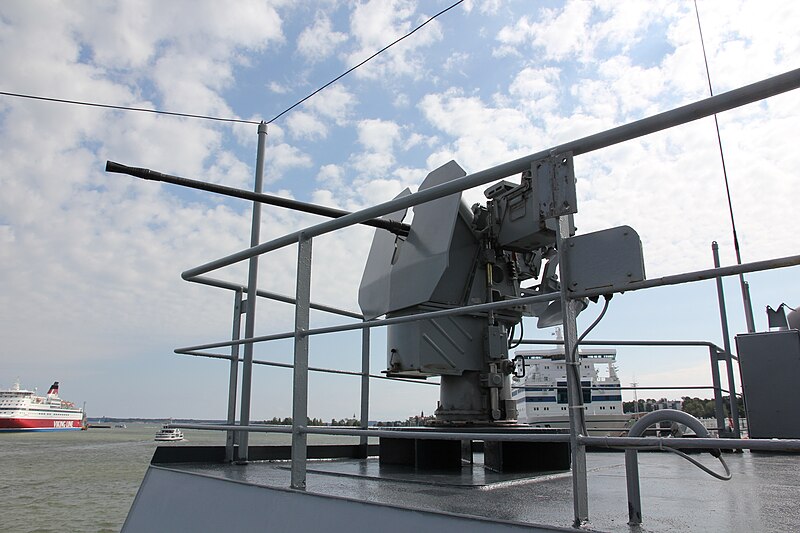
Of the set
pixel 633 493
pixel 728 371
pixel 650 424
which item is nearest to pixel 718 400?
pixel 728 371

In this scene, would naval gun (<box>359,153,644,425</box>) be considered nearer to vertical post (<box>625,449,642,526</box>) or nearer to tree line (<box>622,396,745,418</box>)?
tree line (<box>622,396,745,418</box>)

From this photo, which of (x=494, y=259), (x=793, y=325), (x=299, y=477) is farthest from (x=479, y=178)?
(x=793, y=325)

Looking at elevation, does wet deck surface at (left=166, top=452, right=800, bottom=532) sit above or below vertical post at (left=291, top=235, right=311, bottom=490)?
below

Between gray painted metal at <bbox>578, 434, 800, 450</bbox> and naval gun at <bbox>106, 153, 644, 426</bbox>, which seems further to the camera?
naval gun at <bbox>106, 153, 644, 426</bbox>

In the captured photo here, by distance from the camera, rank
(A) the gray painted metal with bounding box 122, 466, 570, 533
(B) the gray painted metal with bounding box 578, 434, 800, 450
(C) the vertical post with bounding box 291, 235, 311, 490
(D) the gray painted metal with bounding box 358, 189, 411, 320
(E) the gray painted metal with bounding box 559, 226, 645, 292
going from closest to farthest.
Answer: (B) the gray painted metal with bounding box 578, 434, 800, 450, (E) the gray painted metal with bounding box 559, 226, 645, 292, (A) the gray painted metal with bounding box 122, 466, 570, 533, (C) the vertical post with bounding box 291, 235, 311, 490, (D) the gray painted metal with bounding box 358, 189, 411, 320

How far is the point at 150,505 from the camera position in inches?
129

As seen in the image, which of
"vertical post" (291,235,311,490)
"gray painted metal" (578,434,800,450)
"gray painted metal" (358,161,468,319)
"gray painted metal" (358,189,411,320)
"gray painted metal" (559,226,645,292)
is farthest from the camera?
"gray painted metal" (358,189,411,320)

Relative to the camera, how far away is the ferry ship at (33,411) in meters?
65.8

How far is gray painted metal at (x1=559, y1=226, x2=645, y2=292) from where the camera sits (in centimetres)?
159

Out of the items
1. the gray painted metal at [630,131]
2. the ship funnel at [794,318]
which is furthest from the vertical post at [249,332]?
the ship funnel at [794,318]

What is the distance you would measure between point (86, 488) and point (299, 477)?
53.8ft

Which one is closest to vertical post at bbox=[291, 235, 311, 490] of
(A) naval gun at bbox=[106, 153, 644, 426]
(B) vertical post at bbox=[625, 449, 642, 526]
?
(A) naval gun at bbox=[106, 153, 644, 426]

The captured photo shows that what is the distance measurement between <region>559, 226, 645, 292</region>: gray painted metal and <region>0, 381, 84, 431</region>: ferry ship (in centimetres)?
7857

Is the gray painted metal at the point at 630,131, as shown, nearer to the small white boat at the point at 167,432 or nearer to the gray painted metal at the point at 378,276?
the gray painted metal at the point at 378,276
